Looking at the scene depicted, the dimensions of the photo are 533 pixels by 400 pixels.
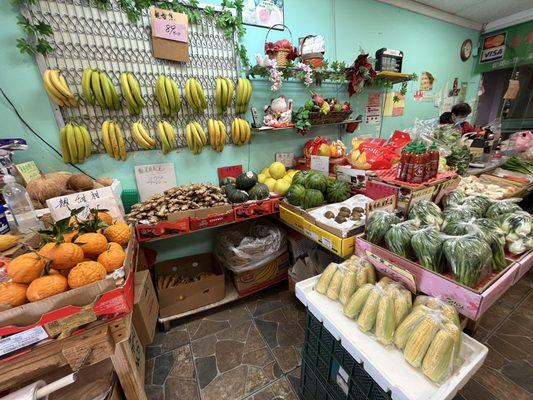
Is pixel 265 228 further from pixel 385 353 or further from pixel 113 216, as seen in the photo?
pixel 385 353

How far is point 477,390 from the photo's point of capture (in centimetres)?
144

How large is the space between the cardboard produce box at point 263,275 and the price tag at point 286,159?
963 millimetres

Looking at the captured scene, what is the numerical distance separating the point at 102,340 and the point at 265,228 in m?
1.50

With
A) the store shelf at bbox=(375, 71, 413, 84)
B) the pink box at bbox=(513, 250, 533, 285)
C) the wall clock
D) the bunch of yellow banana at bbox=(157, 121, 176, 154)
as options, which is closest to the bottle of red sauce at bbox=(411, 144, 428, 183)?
the pink box at bbox=(513, 250, 533, 285)

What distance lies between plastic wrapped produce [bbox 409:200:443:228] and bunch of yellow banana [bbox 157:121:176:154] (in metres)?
1.83

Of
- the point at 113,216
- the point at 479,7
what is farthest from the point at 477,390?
the point at 479,7

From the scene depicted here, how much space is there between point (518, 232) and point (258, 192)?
1.57 m

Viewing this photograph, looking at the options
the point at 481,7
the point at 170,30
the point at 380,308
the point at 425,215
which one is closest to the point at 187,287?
the point at 380,308

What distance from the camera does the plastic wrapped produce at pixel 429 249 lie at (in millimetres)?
1015

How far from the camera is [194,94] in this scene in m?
1.83

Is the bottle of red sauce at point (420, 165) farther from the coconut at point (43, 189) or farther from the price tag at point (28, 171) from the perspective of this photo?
the price tag at point (28, 171)

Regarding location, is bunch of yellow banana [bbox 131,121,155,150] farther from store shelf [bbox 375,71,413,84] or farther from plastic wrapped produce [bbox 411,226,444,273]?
store shelf [bbox 375,71,413,84]

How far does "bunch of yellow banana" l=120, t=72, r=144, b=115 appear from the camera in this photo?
163 centimetres

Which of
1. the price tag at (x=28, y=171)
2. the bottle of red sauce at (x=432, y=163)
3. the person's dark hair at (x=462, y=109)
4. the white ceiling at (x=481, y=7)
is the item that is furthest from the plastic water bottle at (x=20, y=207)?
the person's dark hair at (x=462, y=109)
